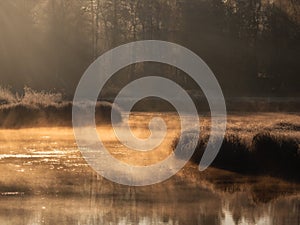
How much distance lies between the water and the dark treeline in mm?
37018

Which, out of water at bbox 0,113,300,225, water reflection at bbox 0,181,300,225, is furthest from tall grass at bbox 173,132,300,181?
water reflection at bbox 0,181,300,225

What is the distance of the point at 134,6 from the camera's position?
2434 inches

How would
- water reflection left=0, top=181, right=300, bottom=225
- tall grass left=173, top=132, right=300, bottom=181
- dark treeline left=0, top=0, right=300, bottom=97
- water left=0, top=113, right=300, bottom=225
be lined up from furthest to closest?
1. dark treeline left=0, top=0, right=300, bottom=97
2. tall grass left=173, top=132, right=300, bottom=181
3. water left=0, top=113, right=300, bottom=225
4. water reflection left=0, top=181, right=300, bottom=225

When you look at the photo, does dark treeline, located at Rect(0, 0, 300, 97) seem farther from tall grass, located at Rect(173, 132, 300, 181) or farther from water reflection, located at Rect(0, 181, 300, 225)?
water reflection, located at Rect(0, 181, 300, 225)

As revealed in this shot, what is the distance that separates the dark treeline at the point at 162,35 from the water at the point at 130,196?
3702cm

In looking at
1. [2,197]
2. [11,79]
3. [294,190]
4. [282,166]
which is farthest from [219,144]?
[11,79]

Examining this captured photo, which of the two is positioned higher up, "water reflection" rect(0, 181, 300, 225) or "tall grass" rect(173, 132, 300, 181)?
"tall grass" rect(173, 132, 300, 181)

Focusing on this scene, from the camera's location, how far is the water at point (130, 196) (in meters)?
14.5

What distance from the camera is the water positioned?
1450cm

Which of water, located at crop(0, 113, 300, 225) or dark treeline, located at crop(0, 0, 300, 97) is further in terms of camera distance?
dark treeline, located at crop(0, 0, 300, 97)

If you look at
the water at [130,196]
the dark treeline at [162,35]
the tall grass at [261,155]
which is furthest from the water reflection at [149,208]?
the dark treeline at [162,35]

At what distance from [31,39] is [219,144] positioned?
4221 cm

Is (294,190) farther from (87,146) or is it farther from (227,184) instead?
(87,146)

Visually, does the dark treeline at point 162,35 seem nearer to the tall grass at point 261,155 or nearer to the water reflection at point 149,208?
the tall grass at point 261,155
